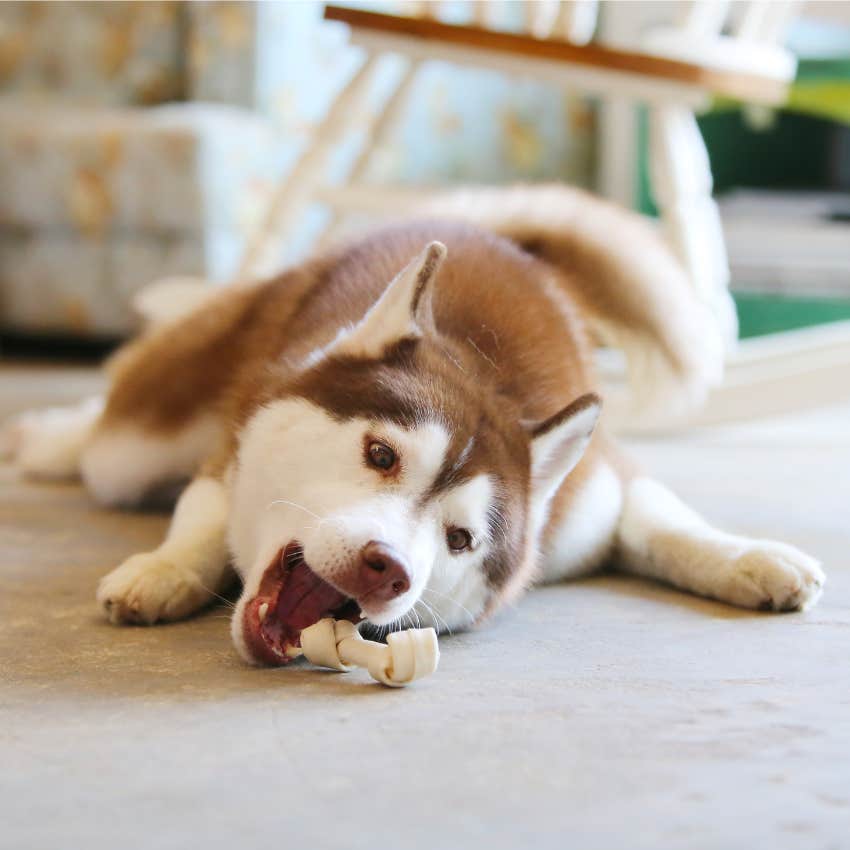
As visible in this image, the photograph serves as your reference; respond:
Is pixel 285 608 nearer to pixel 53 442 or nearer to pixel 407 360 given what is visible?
pixel 407 360

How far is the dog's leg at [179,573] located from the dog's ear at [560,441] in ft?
1.46

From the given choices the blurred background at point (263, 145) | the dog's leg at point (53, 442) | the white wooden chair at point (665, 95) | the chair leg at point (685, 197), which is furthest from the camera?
the blurred background at point (263, 145)

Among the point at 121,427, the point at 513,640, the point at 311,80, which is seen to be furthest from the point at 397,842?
the point at 311,80

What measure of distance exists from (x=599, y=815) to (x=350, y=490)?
473 mm

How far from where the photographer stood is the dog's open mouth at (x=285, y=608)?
138cm

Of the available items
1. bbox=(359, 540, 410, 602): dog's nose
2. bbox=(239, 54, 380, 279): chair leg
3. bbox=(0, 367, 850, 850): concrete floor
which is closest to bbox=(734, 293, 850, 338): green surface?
bbox=(239, 54, 380, 279): chair leg

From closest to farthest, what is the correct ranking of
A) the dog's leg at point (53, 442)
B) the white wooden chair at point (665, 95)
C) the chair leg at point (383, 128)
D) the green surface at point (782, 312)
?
the dog's leg at point (53, 442), the white wooden chair at point (665, 95), the chair leg at point (383, 128), the green surface at point (782, 312)

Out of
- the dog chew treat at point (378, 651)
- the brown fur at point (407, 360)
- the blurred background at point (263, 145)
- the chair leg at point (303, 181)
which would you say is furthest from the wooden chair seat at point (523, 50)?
the dog chew treat at point (378, 651)

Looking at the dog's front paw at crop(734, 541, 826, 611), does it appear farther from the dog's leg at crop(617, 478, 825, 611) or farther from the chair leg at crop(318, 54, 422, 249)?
the chair leg at crop(318, 54, 422, 249)

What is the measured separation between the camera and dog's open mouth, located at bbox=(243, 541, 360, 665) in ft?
4.54

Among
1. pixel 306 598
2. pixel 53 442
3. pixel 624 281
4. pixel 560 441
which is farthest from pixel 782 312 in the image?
pixel 306 598

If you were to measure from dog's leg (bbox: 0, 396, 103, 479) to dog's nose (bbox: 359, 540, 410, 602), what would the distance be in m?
1.34

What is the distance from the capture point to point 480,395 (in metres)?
1.50

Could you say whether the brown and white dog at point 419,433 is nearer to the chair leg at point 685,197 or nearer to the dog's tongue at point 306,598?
the dog's tongue at point 306,598
